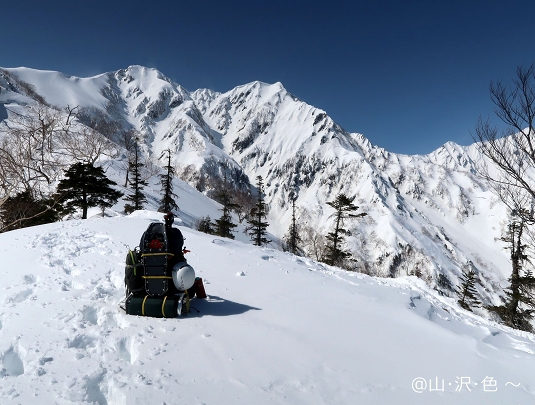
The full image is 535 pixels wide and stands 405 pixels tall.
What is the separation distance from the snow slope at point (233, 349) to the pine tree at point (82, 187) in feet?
54.1

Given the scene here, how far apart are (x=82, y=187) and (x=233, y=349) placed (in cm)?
2371

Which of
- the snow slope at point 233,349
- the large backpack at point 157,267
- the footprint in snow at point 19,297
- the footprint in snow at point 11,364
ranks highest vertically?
the large backpack at point 157,267

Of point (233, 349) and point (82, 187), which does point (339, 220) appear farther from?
point (82, 187)

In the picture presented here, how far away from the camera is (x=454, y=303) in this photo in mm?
10391

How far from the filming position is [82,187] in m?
22.0


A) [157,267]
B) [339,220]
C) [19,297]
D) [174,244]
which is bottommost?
[19,297]

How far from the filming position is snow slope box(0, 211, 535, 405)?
323 cm

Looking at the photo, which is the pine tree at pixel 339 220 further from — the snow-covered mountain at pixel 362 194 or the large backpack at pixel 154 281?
the snow-covered mountain at pixel 362 194

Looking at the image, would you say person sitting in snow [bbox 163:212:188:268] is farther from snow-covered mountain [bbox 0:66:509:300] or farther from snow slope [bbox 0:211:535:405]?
snow-covered mountain [bbox 0:66:509:300]

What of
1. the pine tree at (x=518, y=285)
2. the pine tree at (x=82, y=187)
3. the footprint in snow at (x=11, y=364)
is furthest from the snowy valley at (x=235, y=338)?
the pine tree at (x=518, y=285)

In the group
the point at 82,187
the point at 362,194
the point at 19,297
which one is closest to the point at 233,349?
the point at 19,297

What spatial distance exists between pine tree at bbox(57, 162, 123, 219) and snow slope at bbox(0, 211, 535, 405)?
16483 millimetres

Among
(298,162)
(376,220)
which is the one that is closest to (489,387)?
(376,220)

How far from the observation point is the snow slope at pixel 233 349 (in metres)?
3.23
